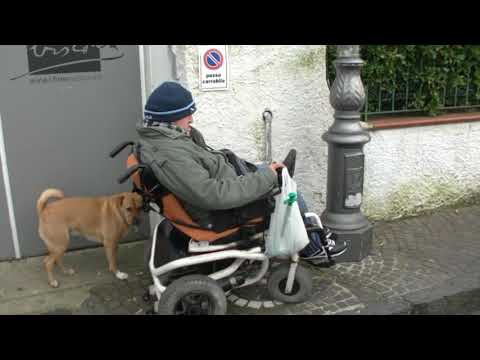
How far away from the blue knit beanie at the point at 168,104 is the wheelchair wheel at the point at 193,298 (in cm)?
105

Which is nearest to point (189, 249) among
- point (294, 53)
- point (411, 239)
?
point (294, 53)

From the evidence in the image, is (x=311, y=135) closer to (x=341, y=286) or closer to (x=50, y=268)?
(x=341, y=286)

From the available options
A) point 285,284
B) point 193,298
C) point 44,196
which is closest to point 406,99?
point 285,284

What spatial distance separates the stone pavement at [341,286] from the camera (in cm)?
380

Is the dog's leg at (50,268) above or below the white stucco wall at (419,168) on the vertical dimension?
below

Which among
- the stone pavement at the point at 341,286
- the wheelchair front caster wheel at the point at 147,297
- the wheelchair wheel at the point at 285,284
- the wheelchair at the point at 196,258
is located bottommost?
the stone pavement at the point at 341,286

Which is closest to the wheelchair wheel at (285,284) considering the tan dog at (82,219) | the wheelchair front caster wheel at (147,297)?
the wheelchair front caster wheel at (147,297)

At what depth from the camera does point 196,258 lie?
3338mm

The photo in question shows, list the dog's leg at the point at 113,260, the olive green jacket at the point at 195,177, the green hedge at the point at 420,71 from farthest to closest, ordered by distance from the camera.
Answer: the green hedge at the point at 420,71
the dog's leg at the point at 113,260
the olive green jacket at the point at 195,177

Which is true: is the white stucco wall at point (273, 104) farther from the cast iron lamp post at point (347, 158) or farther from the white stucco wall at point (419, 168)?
the white stucco wall at point (419, 168)

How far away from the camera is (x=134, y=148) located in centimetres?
333

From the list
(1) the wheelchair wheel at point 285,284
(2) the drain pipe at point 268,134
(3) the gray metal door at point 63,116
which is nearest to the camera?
(1) the wheelchair wheel at point 285,284

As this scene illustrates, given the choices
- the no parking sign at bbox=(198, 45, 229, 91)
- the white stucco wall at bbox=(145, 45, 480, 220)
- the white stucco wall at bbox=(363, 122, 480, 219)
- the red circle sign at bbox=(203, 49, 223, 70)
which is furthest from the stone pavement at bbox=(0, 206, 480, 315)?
the red circle sign at bbox=(203, 49, 223, 70)

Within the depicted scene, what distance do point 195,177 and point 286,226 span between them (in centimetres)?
71
